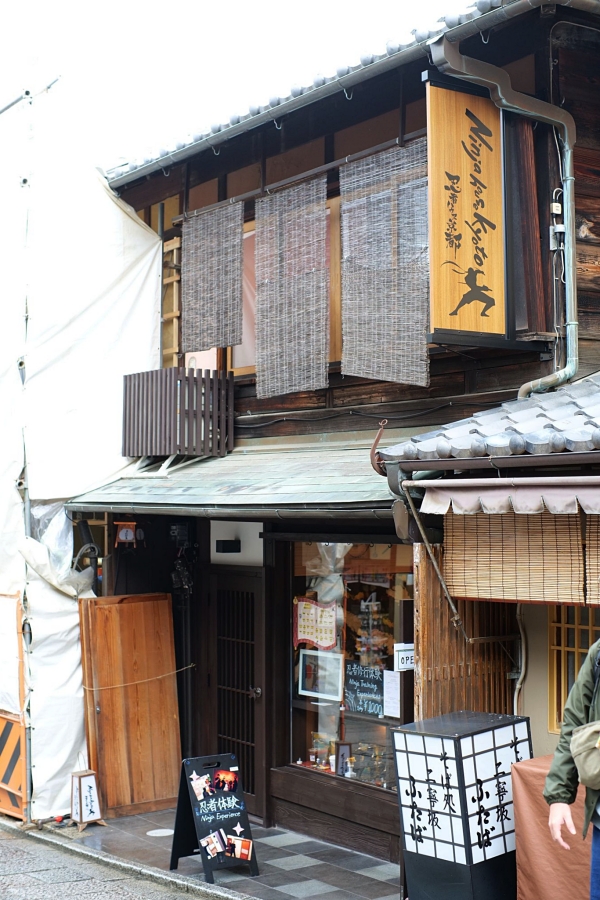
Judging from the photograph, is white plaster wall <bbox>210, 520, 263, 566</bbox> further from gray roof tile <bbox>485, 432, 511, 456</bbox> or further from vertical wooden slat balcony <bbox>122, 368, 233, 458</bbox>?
gray roof tile <bbox>485, 432, 511, 456</bbox>

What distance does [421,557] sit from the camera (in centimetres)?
730

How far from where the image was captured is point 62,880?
9094 millimetres

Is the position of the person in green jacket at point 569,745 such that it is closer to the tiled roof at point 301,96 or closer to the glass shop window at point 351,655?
the glass shop window at point 351,655

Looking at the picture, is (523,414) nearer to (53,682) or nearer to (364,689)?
(364,689)

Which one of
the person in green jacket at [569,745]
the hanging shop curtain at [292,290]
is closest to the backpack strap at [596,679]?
the person in green jacket at [569,745]

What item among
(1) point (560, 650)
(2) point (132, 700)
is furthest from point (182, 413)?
(1) point (560, 650)

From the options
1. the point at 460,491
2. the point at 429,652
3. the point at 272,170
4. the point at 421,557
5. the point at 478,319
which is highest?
the point at 272,170

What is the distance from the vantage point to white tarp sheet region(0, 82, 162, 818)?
36.3 ft

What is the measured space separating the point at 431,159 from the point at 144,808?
7.61 m

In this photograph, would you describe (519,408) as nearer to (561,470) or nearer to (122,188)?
(561,470)

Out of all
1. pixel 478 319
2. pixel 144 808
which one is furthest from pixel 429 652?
pixel 144 808

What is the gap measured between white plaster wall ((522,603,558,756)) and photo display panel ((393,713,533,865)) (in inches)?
36.9

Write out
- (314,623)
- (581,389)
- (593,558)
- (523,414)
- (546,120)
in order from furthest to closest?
(314,623) → (546,120) → (581,389) → (523,414) → (593,558)

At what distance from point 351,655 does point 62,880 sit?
3.33m
